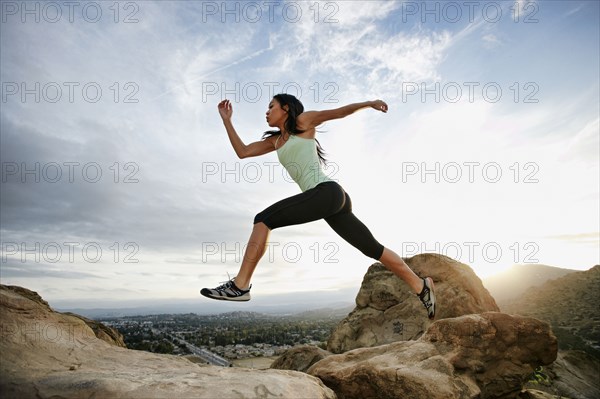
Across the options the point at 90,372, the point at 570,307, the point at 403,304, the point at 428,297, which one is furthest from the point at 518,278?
the point at 90,372

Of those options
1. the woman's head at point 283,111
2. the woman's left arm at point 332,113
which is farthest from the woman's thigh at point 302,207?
the woman's head at point 283,111

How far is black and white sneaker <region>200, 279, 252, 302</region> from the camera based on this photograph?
15.1 ft

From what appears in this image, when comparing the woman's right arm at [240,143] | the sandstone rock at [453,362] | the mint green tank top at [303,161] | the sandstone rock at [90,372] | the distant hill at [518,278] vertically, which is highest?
the woman's right arm at [240,143]

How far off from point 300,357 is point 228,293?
154 inches

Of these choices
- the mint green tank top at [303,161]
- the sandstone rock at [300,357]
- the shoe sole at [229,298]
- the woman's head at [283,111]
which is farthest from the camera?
the sandstone rock at [300,357]

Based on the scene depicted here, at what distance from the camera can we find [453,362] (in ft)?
17.2

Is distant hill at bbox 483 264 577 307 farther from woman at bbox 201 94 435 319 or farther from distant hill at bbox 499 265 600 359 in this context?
woman at bbox 201 94 435 319

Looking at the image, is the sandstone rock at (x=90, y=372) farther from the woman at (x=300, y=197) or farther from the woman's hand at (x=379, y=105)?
the woman's hand at (x=379, y=105)

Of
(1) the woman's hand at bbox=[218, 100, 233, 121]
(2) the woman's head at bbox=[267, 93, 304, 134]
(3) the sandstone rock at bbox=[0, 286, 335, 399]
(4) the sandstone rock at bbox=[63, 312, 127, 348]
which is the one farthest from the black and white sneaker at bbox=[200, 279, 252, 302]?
(4) the sandstone rock at bbox=[63, 312, 127, 348]

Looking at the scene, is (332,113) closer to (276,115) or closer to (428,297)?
(276,115)

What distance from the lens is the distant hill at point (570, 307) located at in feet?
77.7

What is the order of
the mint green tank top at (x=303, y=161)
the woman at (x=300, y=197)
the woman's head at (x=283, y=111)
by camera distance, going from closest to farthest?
the woman at (x=300, y=197), the mint green tank top at (x=303, y=161), the woman's head at (x=283, y=111)

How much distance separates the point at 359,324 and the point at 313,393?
5760 millimetres

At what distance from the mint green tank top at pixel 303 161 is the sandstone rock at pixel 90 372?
2.38 meters
